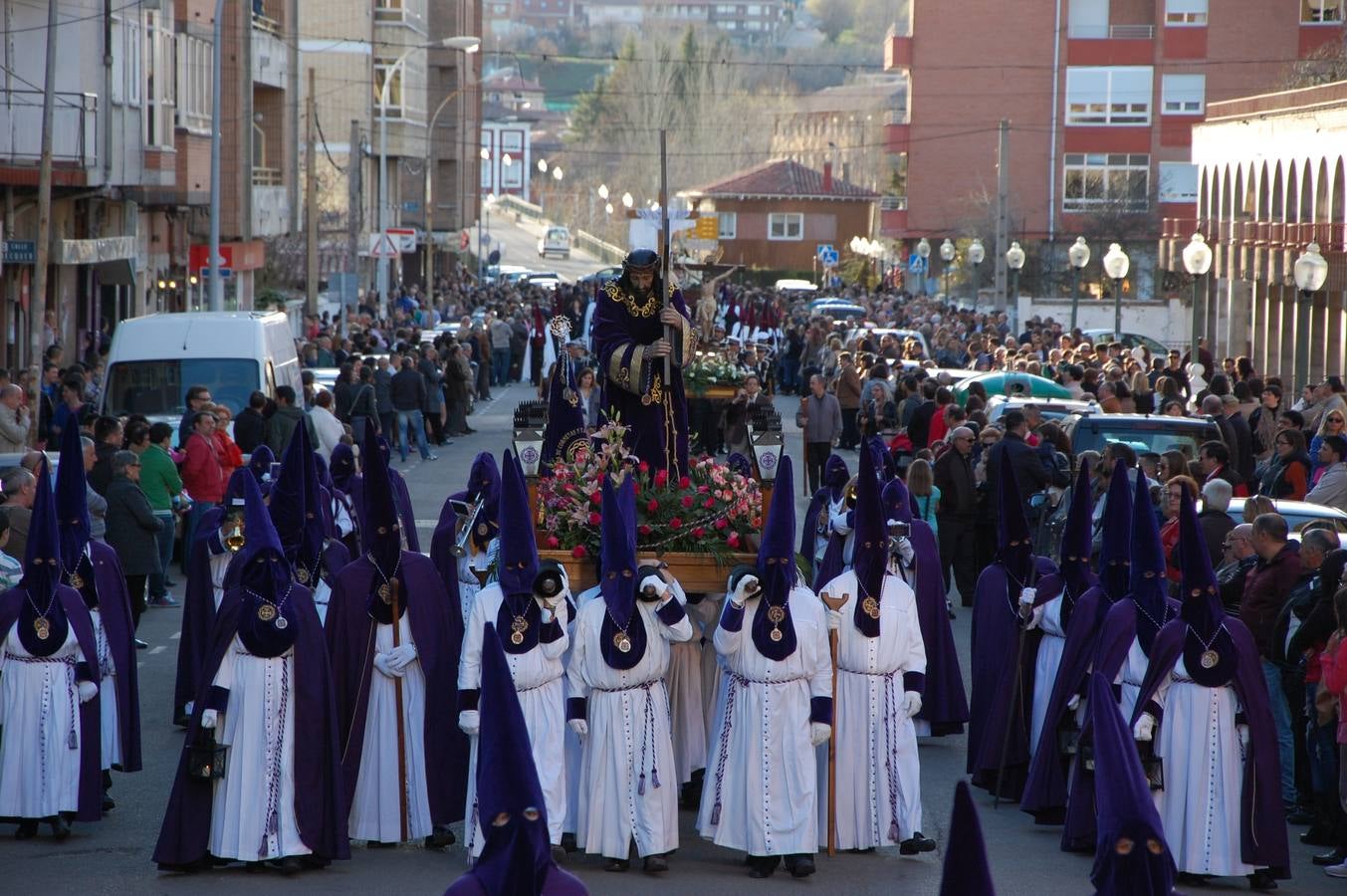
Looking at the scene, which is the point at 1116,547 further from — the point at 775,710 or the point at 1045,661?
the point at 775,710

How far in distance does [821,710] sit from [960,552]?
8.62 meters

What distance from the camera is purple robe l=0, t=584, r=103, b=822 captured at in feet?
34.7

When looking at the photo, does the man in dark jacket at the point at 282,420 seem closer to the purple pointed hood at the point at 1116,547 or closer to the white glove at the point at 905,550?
the white glove at the point at 905,550

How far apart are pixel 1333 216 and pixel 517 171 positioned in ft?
458

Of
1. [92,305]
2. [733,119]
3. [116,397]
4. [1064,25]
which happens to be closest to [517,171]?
[733,119]

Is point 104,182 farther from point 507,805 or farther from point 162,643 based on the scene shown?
point 507,805

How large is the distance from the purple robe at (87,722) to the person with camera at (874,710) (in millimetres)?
3745

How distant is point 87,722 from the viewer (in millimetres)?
10695

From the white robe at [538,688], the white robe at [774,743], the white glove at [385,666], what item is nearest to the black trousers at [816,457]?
the white glove at [385,666]

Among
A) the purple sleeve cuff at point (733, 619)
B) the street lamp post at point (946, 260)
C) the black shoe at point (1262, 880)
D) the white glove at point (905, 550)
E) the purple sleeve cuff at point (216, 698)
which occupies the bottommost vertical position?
the black shoe at point (1262, 880)

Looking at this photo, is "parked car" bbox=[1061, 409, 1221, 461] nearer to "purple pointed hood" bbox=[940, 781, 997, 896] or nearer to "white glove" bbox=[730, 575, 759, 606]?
"white glove" bbox=[730, 575, 759, 606]

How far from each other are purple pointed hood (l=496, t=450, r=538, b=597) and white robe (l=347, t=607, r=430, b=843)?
0.95 meters

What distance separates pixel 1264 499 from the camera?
12.2 meters

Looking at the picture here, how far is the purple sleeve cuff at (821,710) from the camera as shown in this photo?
396 inches
